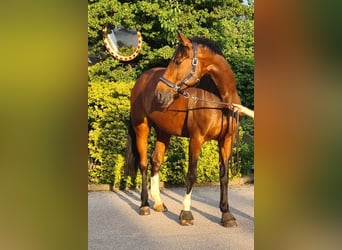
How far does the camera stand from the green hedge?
6320 millimetres

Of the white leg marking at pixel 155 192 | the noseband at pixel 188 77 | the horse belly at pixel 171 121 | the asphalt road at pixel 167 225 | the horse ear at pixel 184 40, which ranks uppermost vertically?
the horse ear at pixel 184 40

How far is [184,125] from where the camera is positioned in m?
4.63

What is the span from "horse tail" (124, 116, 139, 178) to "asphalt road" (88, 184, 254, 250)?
472mm

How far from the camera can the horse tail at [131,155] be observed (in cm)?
547

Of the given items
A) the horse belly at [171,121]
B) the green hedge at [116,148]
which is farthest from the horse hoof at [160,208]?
the green hedge at [116,148]

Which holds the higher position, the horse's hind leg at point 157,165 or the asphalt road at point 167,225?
the horse's hind leg at point 157,165

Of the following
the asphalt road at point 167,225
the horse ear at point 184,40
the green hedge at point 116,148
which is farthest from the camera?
the green hedge at point 116,148

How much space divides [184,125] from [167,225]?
112cm

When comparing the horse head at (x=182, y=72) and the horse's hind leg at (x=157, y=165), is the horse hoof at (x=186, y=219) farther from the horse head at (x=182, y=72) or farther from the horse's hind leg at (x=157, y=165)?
the horse head at (x=182, y=72)

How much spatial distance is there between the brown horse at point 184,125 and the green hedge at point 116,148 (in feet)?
2.87

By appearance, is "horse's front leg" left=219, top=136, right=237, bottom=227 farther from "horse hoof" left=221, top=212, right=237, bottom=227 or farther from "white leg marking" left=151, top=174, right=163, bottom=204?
"white leg marking" left=151, top=174, right=163, bottom=204

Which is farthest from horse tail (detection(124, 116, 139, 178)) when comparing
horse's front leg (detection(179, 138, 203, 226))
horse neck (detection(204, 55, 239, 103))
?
horse neck (detection(204, 55, 239, 103))
